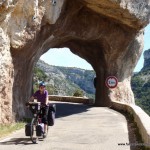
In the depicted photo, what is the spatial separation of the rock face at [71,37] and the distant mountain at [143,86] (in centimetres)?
7682

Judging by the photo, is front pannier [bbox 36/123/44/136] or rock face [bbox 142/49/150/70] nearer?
front pannier [bbox 36/123/44/136]

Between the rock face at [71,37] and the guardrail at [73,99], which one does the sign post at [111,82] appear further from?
the guardrail at [73,99]

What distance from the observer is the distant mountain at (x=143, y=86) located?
11525 centimetres

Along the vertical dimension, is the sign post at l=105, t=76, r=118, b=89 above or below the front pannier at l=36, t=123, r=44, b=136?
above

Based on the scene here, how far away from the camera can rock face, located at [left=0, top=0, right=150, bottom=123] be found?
15.8m

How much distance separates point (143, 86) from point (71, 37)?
11097 centimetres

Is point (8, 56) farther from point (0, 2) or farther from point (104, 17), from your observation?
point (104, 17)

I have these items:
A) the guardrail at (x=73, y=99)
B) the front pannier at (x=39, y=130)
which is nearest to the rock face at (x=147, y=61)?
the guardrail at (x=73, y=99)

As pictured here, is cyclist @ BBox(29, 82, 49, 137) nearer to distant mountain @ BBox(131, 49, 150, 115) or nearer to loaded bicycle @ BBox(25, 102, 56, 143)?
loaded bicycle @ BBox(25, 102, 56, 143)

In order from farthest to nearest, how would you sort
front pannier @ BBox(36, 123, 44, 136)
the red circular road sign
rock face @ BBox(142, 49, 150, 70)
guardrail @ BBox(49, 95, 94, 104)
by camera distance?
rock face @ BBox(142, 49, 150, 70) < guardrail @ BBox(49, 95, 94, 104) < the red circular road sign < front pannier @ BBox(36, 123, 44, 136)

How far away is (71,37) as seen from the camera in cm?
2811

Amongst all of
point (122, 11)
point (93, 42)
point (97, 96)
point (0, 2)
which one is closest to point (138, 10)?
point (122, 11)

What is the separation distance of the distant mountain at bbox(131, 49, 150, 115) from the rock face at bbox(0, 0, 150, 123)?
76820 mm

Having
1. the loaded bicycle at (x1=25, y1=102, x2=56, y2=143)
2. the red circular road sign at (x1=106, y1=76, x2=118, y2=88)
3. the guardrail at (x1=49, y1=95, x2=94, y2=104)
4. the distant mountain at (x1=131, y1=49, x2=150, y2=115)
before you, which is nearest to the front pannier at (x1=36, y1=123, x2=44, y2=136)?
the loaded bicycle at (x1=25, y1=102, x2=56, y2=143)
